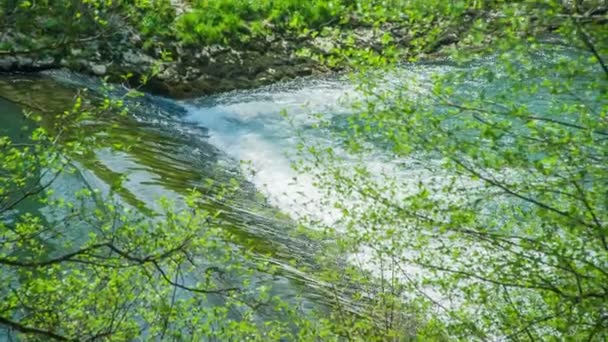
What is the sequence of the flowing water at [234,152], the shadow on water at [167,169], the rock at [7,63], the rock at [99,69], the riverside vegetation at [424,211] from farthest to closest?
the rock at [99,69]
the rock at [7,63]
the flowing water at [234,152]
the shadow on water at [167,169]
the riverside vegetation at [424,211]

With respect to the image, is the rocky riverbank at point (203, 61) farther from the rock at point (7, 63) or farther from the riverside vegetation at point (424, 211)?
the riverside vegetation at point (424, 211)

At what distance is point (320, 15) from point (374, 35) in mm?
1753

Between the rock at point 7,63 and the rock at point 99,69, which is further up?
the rock at point 7,63

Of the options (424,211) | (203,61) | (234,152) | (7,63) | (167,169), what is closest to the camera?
(424,211)

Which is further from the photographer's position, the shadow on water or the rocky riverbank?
the rocky riverbank

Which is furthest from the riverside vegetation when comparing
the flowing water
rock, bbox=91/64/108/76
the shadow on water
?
rock, bbox=91/64/108/76

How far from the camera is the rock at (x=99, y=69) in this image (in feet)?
51.8

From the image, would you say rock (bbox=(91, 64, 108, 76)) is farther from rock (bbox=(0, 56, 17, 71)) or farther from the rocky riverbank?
rock (bbox=(0, 56, 17, 71))

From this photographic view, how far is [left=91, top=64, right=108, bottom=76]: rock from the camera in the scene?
15.8 metres

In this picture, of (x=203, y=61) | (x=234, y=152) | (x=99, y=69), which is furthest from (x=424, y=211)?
(x=203, y=61)

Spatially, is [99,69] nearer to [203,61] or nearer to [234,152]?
[203,61]

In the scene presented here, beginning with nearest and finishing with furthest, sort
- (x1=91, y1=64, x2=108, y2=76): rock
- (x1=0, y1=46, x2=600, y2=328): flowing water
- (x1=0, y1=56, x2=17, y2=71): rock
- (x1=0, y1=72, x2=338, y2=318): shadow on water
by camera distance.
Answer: (x1=0, y1=72, x2=338, y2=318): shadow on water → (x1=0, y1=46, x2=600, y2=328): flowing water → (x1=0, y1=56, x2=17, y2=71): rock → (x1=91, y1=64, x2=108, y2=76): rock

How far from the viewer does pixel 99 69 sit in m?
15.8

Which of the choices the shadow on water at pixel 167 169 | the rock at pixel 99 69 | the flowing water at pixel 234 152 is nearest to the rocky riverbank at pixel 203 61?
the rock at pixel 99 69
